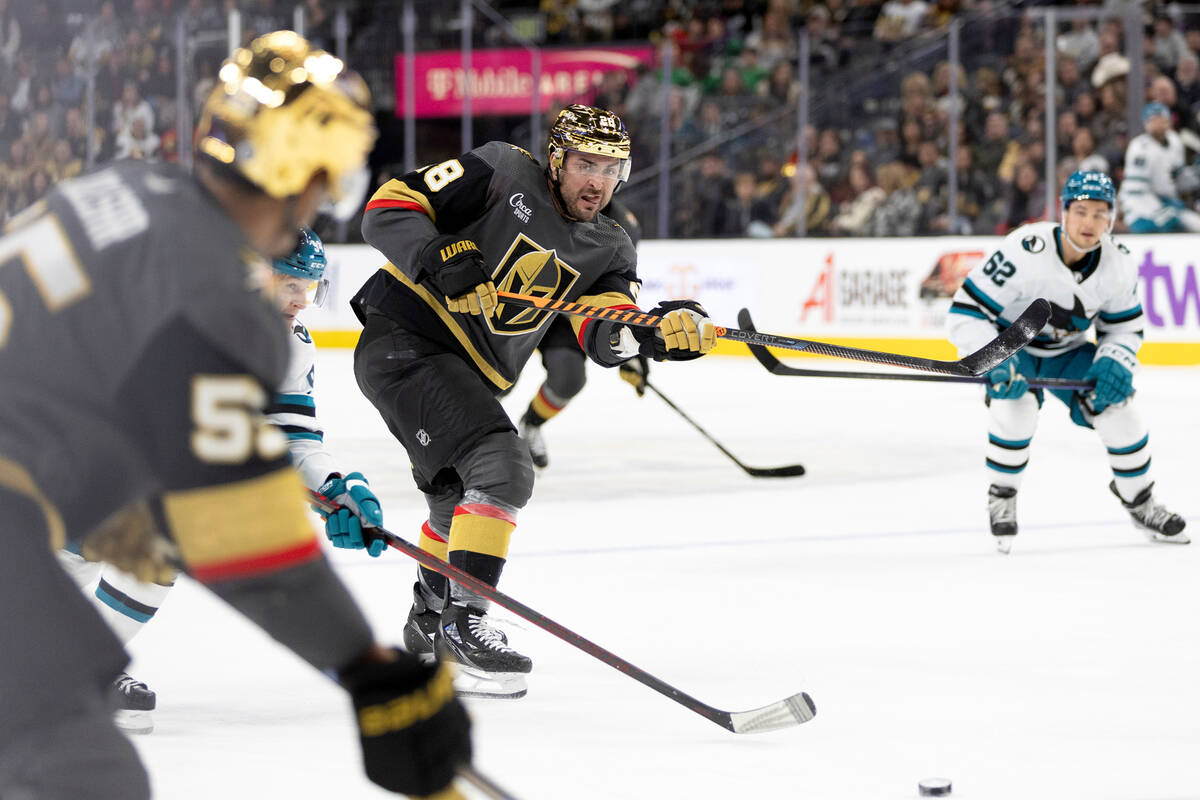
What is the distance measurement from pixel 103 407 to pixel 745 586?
274cm

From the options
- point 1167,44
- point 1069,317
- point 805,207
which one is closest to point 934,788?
point 1069,317

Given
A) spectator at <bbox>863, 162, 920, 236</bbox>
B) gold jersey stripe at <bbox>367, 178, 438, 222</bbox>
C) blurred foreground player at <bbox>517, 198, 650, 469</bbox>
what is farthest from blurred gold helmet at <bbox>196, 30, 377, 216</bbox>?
spectator at <bbox>863, 162, 920, 236</bbox>

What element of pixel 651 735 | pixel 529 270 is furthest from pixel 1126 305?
pixel 651 735

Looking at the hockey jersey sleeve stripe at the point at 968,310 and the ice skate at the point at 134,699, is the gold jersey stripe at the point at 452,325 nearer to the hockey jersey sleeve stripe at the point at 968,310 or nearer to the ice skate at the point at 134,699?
the ice skate at the point at 134,699

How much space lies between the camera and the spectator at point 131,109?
10.4 m

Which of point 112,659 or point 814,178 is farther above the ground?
point 814,178

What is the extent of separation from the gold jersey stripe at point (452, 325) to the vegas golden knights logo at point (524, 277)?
7cm

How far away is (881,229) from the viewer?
30.1 ft

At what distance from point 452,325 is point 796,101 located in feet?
23.6

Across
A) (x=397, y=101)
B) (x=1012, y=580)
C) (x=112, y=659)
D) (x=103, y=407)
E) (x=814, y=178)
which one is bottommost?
(x=1012, y=580)

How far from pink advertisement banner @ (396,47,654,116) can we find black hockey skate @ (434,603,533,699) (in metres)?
8.25

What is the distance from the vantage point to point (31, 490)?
113cm

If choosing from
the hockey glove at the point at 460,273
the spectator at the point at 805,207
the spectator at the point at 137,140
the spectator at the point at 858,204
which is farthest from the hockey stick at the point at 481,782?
the spectator at the point at 137,140

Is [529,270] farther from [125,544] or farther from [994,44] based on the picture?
[994,44]
